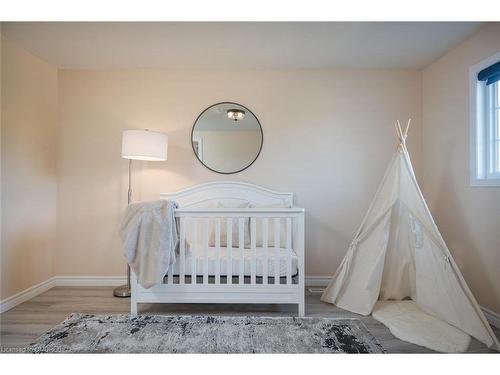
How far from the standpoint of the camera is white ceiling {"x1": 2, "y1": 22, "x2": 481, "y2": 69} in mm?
2109

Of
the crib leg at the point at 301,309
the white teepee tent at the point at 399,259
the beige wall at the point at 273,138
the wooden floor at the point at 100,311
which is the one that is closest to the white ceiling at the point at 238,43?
the beige wall at the point at 273,138

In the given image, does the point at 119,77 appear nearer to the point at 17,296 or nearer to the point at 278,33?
the point at 278,33

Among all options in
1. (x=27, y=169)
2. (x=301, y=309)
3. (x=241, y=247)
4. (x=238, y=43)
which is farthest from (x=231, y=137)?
(x=27, y=169)

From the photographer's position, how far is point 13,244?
2.36 m

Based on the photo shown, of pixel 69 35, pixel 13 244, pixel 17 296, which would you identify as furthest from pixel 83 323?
pixel 69 35

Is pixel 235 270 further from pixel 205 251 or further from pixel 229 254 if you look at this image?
pixel 205 251

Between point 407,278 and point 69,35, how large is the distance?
362 centimetres

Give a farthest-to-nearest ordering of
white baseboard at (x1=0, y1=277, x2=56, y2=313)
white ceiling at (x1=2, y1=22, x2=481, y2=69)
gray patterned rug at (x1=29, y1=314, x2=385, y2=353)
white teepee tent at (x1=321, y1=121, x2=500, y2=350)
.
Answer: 1. white baseboard at (x1=0, y1=277, x2=56, y2=313)
2. white ceiling at (x1=2, y1=22, x2=481, y2=69)
3. white teepee tent at (x1=321, y1=121, x2=500, y2=350)
4. gray patterned rug at (x1=29, y1=314, x2=385, y2=353)

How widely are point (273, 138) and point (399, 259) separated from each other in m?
1.67

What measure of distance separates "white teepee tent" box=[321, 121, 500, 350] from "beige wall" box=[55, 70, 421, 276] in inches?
20.4

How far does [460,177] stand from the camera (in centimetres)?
235

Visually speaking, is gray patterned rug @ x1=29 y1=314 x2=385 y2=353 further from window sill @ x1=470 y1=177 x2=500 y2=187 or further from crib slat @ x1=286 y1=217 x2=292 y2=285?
window sill @ x1=470 y1=177 x2=500 y2=187

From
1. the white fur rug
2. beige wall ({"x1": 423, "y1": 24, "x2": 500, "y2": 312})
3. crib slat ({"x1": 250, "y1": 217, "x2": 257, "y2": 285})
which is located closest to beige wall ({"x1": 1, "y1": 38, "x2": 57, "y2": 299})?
crib slat ({"x1": 250, "y1": 217, "x2": 257, "y2": 285})

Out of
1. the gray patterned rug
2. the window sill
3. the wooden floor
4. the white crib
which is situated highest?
the window sill
